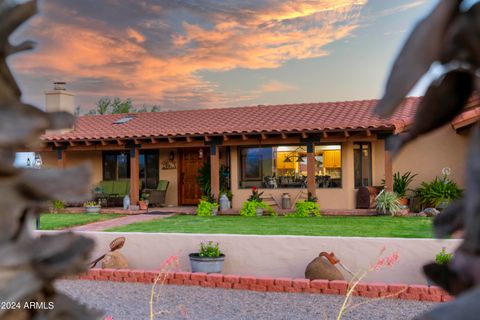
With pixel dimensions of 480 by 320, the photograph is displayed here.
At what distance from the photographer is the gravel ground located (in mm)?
7551

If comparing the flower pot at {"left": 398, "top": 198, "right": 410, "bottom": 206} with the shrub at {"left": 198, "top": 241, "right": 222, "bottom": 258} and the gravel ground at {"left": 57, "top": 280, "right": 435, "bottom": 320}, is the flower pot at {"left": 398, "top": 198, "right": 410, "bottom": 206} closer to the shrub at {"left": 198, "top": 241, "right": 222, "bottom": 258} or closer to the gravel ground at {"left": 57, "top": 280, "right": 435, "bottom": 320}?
the shrub at {"left": 198, "top": 241, "right": 222, "bottom": 258}

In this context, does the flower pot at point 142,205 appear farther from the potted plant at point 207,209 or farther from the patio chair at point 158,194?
the potted plant at point 207,209

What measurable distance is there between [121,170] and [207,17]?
293 inches

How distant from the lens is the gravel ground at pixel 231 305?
755cm

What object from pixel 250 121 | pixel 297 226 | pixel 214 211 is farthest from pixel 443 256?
pixel 250 121

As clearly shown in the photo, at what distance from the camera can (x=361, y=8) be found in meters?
19.0

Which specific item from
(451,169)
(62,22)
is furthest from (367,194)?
(62,22)

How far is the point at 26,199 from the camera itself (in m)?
0.67

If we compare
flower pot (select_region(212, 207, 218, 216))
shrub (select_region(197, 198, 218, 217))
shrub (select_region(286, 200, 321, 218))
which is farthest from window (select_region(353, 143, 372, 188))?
shrub (select_region(197, 198, 218, 217))

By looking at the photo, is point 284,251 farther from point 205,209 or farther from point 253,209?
point 205,209

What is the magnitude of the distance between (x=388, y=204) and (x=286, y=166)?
454 cm

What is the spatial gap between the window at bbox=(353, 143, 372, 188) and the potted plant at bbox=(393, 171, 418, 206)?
988 mm

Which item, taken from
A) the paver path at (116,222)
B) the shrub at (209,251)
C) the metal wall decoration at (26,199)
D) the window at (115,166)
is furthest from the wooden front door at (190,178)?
the metal wall decoration at (26,199)

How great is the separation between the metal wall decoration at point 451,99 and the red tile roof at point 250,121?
16476 mm
